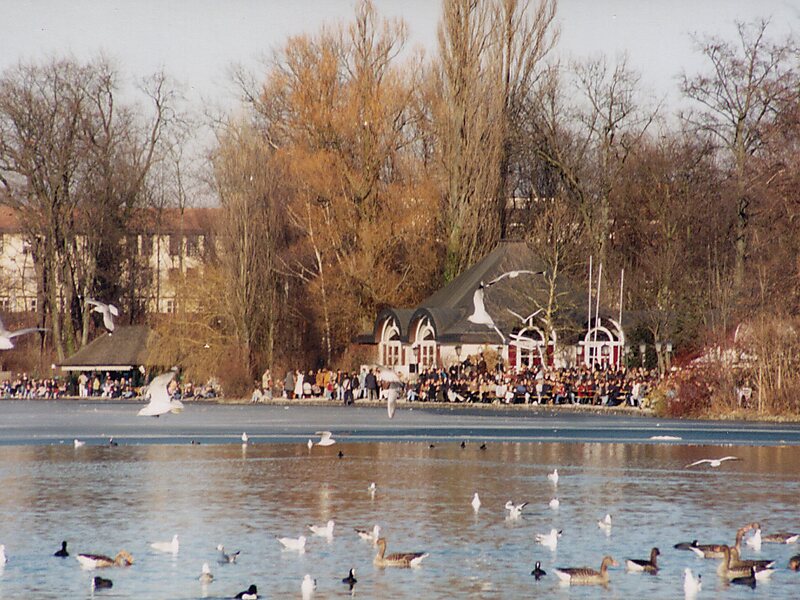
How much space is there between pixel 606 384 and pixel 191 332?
792 inches

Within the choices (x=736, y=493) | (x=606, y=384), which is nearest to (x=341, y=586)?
(x=736, y=493)

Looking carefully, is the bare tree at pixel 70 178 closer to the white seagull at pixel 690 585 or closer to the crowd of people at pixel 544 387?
the crowd of people at pixel 544 387

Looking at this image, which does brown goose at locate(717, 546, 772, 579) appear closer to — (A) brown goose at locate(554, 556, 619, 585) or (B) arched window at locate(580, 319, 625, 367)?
(A) brown goose at locate(554, 556, 619, 585)

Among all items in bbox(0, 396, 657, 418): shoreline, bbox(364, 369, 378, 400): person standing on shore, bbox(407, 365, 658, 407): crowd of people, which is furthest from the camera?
bbox(364, 369, 378, 400): person standing on shore

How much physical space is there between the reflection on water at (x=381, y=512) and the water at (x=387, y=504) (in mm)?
42

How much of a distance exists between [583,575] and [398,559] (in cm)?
221

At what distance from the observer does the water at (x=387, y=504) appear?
17859 mm

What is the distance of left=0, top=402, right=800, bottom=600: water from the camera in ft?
58.6

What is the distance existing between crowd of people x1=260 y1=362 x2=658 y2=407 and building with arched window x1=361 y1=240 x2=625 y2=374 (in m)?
1.91

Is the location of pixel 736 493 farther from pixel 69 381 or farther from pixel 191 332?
pixel 69 381

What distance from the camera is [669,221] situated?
7631 centimetres

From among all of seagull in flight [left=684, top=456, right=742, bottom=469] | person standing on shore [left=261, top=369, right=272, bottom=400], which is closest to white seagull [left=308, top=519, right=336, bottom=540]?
seagull in flight [left=684, top=456, right=742, bottom=469]

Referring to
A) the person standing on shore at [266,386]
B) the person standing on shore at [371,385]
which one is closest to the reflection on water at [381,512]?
the person standing on shore at [371,385]

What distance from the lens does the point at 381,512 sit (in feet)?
77.2
